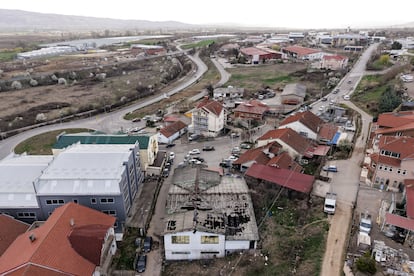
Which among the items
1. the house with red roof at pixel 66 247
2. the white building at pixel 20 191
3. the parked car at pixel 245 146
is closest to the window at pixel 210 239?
the house with red roof at pixel 66 247

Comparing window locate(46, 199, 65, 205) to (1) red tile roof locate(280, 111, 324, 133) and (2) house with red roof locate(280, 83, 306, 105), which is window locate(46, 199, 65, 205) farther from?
(2) house with red roof locate(280, 83, 306, 105)

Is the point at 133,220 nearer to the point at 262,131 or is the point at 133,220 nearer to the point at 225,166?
the point at 225,166

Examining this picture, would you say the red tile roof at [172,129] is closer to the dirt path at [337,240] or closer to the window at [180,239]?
the window at [180,239]

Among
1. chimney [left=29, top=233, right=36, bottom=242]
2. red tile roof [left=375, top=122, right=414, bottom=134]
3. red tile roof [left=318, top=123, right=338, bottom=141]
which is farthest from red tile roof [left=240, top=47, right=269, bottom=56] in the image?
chimney [left=29, top=233, right=36, bottom=242]

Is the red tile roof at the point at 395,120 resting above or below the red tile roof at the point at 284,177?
above

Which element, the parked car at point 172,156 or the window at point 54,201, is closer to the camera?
the window at point 54,201

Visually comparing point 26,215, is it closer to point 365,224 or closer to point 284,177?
point 284,177
